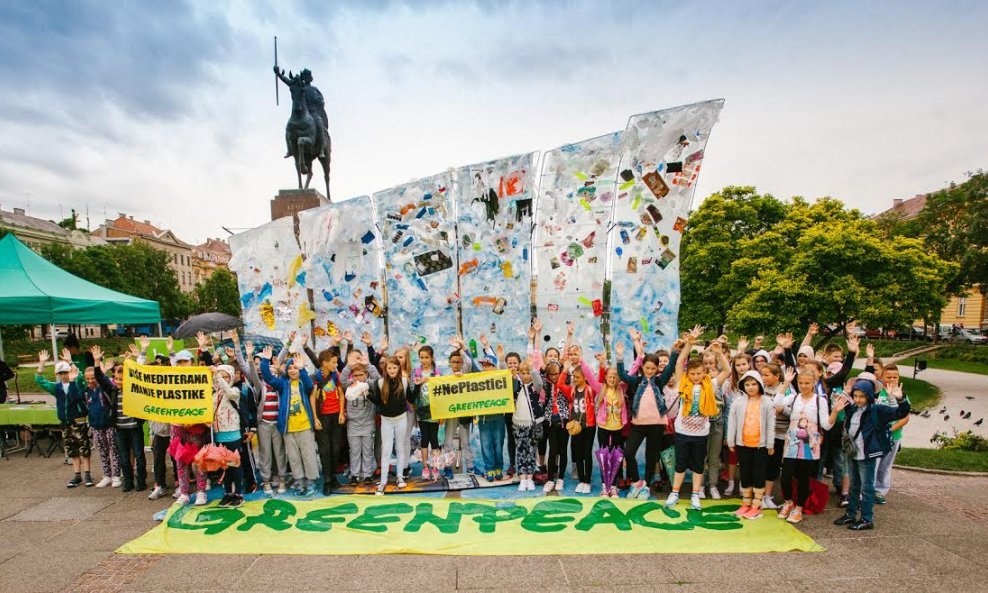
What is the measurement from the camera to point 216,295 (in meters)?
62.9

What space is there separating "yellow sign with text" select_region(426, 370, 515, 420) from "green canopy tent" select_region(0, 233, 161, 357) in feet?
25.3

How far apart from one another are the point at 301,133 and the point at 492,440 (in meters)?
7.66

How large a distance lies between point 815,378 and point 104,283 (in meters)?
54.4

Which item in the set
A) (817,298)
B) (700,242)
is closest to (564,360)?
(817,298)

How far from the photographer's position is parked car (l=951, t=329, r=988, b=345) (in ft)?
113

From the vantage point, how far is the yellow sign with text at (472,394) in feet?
21.7

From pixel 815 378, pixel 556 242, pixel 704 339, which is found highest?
pixel 556 242

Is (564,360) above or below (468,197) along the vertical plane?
below

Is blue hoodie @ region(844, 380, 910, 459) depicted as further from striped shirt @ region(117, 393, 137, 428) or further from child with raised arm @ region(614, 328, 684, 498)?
striped shirt @ region(117, 393, 137, 428)

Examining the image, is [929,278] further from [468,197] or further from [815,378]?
[468,197]

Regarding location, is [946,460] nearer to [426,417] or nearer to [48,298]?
[426,417]

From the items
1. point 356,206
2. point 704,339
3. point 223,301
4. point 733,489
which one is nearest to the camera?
point 733,489

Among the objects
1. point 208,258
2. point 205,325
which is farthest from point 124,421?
point 208,258

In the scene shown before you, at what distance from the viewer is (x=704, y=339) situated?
3550 centimetres
